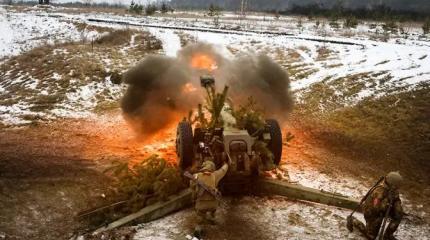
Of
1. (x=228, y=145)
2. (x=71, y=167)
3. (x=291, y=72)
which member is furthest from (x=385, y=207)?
(x=291, y=72)

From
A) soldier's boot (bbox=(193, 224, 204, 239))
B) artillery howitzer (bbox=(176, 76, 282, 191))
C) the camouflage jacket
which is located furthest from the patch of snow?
the camouflage jacket

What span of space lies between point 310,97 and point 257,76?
446cm

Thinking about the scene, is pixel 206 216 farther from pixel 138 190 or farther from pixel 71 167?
pixel 71 167

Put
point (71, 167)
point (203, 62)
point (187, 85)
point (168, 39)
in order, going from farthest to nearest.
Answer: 1. point (168, 39)
2. point (203, 62)
3. point (187, 85)
4. point (71, 167)

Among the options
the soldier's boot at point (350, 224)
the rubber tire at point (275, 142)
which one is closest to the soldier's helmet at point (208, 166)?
the rubber tire at point (275, 142)

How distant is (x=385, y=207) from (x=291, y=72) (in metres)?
13.2

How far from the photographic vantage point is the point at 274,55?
2317cm

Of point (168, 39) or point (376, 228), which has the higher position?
point (168, 39)

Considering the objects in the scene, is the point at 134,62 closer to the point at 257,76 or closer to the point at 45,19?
the point at 257,76

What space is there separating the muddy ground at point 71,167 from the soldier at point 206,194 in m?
0.30

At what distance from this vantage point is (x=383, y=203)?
7.58 metres

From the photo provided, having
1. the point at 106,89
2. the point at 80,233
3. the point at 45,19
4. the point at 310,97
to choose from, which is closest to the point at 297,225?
the point at 80,233

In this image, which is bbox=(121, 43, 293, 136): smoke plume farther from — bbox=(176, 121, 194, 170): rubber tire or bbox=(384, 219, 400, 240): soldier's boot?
bbox=(384, 219, 400, 240): soldier's boot

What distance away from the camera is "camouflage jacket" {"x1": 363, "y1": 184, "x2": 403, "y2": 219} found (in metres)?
7.53
